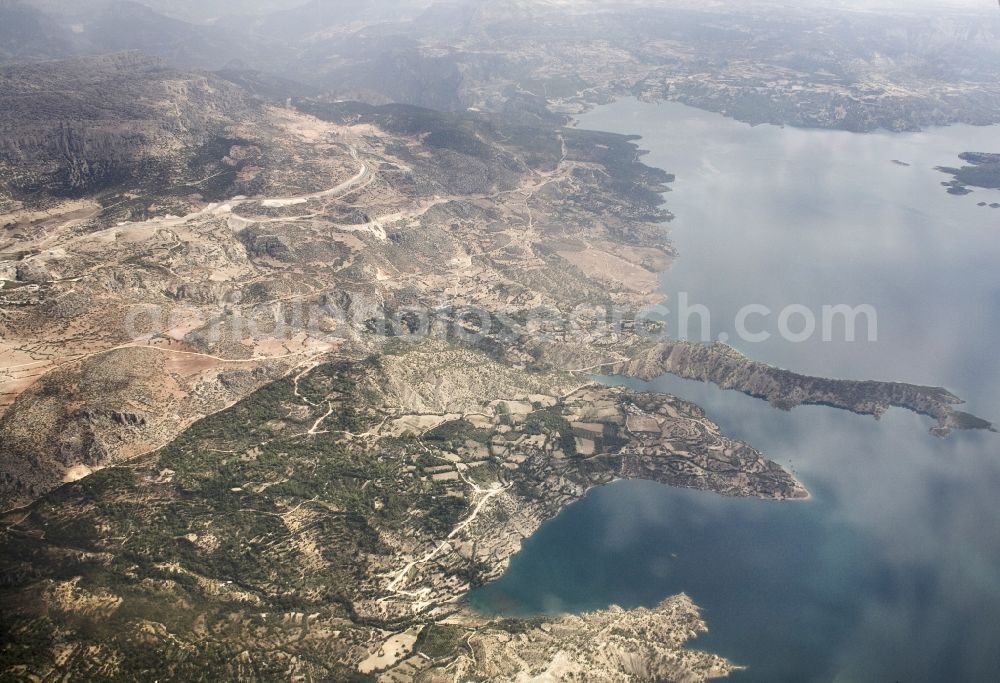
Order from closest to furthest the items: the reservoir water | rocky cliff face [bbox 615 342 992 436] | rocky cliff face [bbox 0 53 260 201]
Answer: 1. the reservoir water
2. rocky cliff face [bbox 615 342 992 436]
3. rocky cliff face [bbox 0 53 260 201]

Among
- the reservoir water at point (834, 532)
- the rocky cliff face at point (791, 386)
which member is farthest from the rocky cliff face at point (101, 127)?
the reservoir water at point (834, 532)

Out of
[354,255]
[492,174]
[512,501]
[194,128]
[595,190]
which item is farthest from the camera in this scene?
[595,190]

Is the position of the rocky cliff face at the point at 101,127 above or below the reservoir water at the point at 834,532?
above

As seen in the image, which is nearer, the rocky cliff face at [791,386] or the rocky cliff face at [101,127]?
the rocky cliff face at [791,386]

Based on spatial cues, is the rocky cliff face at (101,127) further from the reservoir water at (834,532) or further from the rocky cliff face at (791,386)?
the reservoir water at (834,532)

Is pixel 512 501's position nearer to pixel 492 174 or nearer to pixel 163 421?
pixel 163 421

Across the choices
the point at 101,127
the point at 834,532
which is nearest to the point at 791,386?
the point at 834,532

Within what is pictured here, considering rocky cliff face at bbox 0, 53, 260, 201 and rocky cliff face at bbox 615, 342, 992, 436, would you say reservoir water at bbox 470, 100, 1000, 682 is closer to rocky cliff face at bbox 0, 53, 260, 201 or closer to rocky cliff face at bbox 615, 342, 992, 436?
rocky cliff face at bbox 615, 342, 992, 436

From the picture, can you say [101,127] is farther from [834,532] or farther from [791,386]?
[834,532]

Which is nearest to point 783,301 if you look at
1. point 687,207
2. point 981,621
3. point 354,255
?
point 687,207

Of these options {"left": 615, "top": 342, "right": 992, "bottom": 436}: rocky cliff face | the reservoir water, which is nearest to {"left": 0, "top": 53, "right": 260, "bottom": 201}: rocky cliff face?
{"left": 615, "top": 342, "right": 992, "bottom": 436}: rocky cliff face

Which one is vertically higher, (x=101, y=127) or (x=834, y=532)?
(x=101, y=127)
